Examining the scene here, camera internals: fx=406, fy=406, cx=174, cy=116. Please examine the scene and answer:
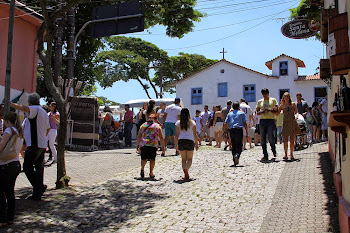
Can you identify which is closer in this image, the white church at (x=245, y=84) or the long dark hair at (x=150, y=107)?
the long dark hair at (x=150, y=107)

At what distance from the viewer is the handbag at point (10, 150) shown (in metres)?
5.57

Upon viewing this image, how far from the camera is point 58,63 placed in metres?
14.9

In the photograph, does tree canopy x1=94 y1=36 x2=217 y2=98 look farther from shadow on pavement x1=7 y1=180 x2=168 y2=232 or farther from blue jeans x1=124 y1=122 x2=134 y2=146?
shadow on pavement x1=7 y1=180 x2=168 y2=232

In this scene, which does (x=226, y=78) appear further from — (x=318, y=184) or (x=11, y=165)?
(x=11, y=165)

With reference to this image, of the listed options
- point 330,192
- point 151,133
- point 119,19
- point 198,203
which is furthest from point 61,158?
point 119,19

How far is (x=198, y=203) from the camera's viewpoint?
6734 mm

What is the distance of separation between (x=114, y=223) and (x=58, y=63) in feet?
33.3

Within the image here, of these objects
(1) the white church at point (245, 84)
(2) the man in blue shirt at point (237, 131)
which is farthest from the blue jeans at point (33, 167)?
(1) the white church at point (245, 84)

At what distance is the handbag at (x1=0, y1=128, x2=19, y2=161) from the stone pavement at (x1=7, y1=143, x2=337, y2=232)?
95 cm

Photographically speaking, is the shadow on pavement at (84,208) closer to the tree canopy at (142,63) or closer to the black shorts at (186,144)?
the black shorts at (186,144)

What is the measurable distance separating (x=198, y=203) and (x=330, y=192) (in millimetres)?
2260

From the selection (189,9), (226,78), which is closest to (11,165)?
(189,9)

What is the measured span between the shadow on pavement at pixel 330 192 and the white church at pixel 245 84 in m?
26.0

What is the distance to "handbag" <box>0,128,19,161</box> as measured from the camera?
18.3 feet
